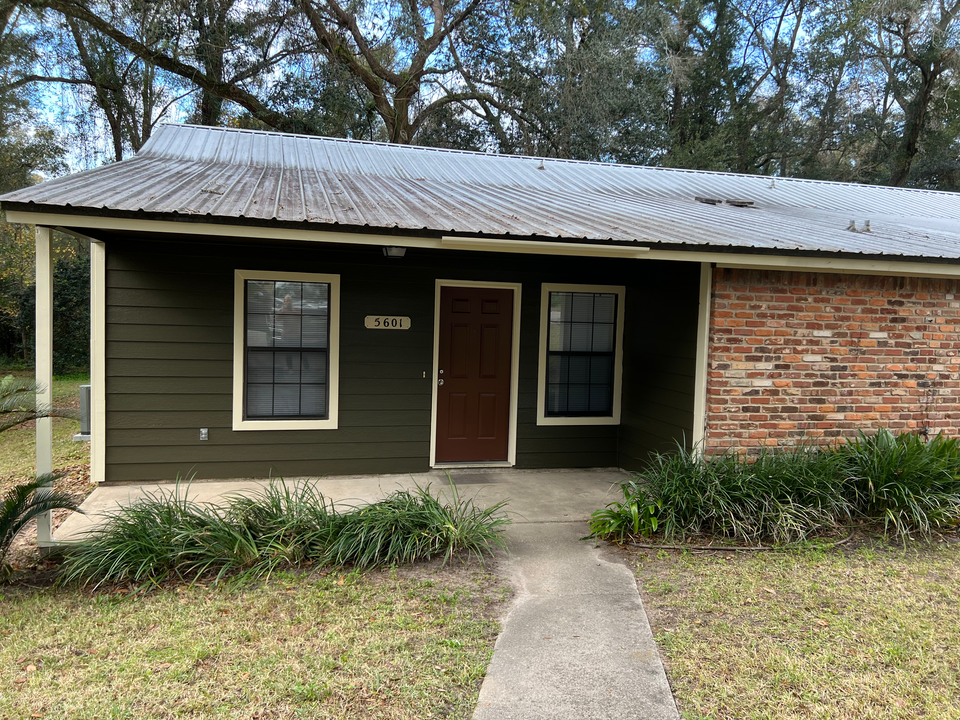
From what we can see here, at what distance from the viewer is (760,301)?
614cm

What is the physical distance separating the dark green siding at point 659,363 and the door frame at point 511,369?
124 cm

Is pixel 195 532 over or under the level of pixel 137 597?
over

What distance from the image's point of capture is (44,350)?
439cm

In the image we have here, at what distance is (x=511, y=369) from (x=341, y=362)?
6.03ft

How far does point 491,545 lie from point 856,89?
74.9 ft

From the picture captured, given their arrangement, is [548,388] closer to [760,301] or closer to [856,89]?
[760,301]

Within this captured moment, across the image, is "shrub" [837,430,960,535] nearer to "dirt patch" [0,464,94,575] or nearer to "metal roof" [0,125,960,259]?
"metal roof" [0,125,960,259]

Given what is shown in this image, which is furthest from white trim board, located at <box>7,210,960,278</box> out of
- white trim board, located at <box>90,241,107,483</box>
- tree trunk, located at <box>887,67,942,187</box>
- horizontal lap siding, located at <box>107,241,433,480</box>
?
tree trunk, located at <box>887,67,942,187</box>

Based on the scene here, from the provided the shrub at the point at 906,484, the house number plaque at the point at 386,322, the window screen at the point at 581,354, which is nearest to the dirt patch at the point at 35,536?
the house number plaque at the point at 386,322

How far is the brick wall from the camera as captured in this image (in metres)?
6.10

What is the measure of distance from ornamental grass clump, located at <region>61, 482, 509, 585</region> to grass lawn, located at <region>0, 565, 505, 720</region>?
0.17 metres

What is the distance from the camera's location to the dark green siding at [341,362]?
6402 mm

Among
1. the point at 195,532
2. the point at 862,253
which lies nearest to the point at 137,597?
the point at 195,532

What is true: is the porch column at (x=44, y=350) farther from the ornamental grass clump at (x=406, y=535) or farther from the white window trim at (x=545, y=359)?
the white window trim at (x=545, y=359)
